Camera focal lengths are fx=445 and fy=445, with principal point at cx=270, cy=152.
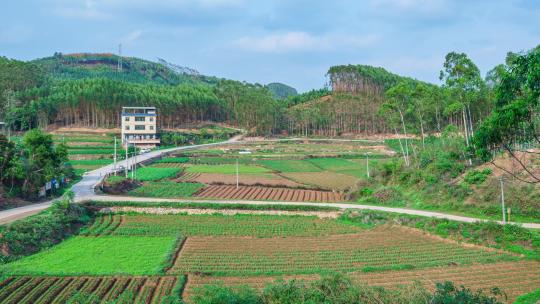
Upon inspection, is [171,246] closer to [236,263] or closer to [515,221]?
[236,263]

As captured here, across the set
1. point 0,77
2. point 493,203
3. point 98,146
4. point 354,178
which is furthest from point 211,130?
point 493,203

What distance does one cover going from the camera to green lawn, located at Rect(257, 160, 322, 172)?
53875 mm

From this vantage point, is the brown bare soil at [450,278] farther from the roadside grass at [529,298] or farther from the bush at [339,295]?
the bush at [339,295]

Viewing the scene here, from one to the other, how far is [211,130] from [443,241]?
78.0 meters

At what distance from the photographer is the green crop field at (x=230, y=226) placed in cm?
2548

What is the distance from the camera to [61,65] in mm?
167250

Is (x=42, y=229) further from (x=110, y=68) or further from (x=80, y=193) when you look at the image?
(x=110, y=68)

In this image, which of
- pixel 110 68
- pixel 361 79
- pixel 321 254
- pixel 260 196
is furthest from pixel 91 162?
pixel 110 68

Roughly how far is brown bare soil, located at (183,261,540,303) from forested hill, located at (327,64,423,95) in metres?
114

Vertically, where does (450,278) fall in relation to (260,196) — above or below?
below

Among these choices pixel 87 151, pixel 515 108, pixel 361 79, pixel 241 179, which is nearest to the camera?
pixel 515 108

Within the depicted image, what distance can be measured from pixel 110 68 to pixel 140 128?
109 metres

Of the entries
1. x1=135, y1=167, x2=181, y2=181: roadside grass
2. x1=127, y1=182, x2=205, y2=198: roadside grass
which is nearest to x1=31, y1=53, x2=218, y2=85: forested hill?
x1=135, y1=167, x2=181, y2=181: roadside grass

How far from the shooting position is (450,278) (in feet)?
57.8
